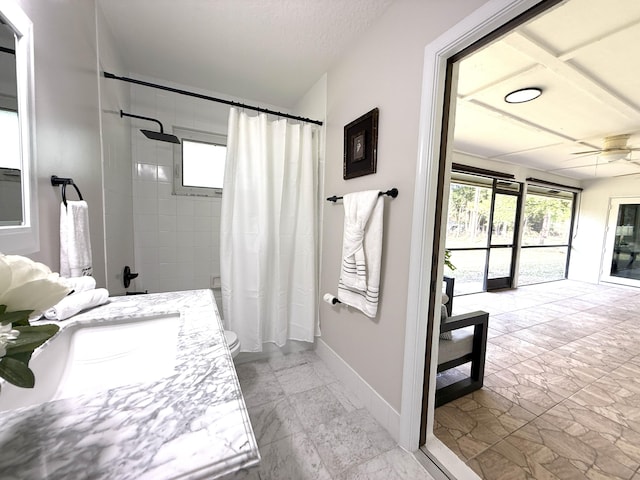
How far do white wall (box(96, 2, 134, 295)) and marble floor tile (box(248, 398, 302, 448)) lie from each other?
1195mm

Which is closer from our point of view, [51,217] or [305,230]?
[51,217]

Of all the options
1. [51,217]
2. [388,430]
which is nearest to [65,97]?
[51,217]

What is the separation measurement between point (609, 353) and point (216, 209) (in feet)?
13.4

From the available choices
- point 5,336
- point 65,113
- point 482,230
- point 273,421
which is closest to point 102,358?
point 5,336

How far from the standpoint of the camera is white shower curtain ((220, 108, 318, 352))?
6.22ft

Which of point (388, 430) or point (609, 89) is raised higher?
point (609, 89)

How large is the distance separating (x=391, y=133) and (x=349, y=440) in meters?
1.73

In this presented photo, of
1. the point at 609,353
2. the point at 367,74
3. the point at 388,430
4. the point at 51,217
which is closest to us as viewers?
the point at 51,217

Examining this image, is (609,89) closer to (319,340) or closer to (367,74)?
(367,74)

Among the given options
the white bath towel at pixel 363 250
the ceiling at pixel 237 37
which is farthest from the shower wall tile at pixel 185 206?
the white bath towel at pixel 363 250

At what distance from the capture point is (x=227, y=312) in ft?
6.31

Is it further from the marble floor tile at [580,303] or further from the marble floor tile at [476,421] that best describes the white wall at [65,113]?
the marble floor tile at [580,303]

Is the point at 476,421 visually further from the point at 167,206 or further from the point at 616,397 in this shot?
the point at 167,206

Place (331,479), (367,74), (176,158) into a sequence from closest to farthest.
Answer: (331,479), (367,74), (176,158)
